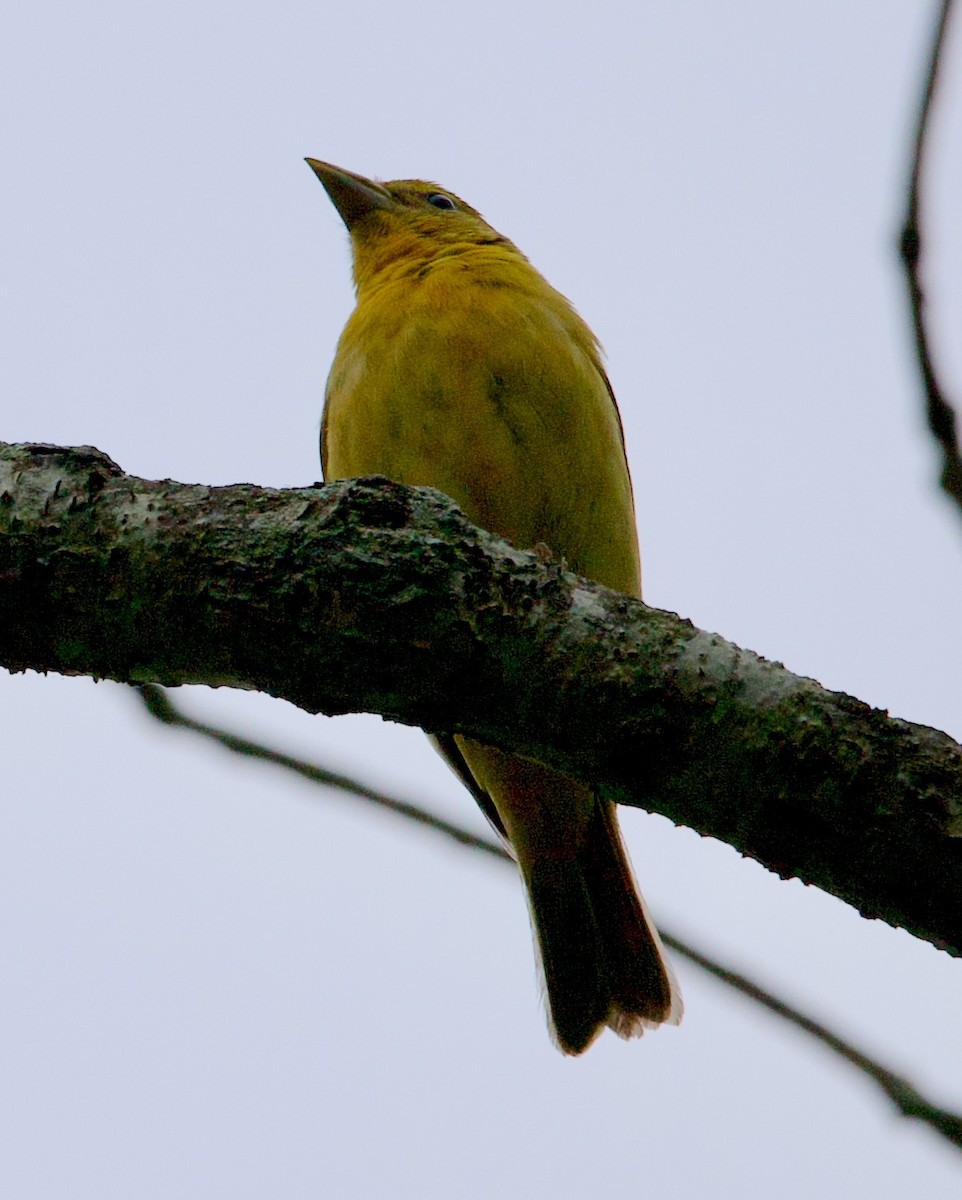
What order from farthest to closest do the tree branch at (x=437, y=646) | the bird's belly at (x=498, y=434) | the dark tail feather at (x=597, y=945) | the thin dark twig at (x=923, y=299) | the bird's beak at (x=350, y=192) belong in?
1. the bird's beak at (x=350, y=192)
2. the dark tail feather at (x=597, y=945)
3. the bird's belly at (x=498, y=434)
4. the thin dark twig at (x=923, y=299)
5. the tree branch at (x=437, y=646)

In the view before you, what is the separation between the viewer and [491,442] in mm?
4703

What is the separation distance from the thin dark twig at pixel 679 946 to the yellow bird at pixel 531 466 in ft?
5.97

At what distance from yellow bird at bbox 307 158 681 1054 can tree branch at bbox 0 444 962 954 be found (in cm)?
219

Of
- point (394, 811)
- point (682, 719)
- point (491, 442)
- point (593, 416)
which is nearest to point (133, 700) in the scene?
point (394, 811)

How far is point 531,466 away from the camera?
472 centimetres

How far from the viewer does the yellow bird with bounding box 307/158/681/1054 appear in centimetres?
474

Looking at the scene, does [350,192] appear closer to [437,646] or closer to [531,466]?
[531,466]

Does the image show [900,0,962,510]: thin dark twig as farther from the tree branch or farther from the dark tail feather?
the dark tail feather

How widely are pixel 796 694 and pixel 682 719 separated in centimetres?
19

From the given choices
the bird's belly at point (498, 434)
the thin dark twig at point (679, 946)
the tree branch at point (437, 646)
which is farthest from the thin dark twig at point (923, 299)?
the bird's belly at point (498, 434)

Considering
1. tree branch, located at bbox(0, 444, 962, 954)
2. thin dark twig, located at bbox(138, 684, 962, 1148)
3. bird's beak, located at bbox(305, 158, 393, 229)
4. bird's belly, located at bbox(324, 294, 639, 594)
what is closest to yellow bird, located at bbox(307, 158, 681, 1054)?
bird's belly, located at bbox(324, 294, 639, 594)

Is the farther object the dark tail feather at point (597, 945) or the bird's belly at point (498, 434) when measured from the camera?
the dark tail feather at point (597, 945)

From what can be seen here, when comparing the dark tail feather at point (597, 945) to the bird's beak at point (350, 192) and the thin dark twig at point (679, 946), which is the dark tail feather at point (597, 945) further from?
the bird's beak at point (350, 192)

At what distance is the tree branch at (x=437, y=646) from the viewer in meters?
2.30
